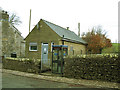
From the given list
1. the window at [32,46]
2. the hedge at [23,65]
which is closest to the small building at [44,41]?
the window at [32,46]

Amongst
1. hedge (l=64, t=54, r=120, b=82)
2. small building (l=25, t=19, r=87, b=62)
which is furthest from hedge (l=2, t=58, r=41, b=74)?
small building (l=25, t=19, r=87, b=62)

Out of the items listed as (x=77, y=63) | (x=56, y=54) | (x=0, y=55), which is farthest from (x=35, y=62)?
(x=0, y=55)

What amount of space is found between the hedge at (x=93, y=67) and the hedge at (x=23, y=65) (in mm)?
2950

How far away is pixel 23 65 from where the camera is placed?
41.4 ft

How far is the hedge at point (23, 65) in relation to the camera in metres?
11.7

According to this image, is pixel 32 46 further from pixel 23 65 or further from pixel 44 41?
pixel 23 65

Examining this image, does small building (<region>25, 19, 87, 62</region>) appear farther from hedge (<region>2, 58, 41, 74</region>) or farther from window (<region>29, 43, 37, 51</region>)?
hedge (<region>2, 58, 41, 74</region>)

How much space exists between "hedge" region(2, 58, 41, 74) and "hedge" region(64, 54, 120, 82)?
2.95 m

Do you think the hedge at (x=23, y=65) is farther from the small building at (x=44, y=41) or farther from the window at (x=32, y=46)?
the window at (x=32, y=46)

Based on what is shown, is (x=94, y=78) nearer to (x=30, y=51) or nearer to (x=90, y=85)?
(x=90, y=85)

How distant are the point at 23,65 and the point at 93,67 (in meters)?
6.98

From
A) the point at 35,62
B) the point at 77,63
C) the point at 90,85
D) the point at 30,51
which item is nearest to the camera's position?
the point at 90,85

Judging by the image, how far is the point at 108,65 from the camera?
8.59 m

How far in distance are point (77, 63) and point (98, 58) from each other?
1625 millimetres
